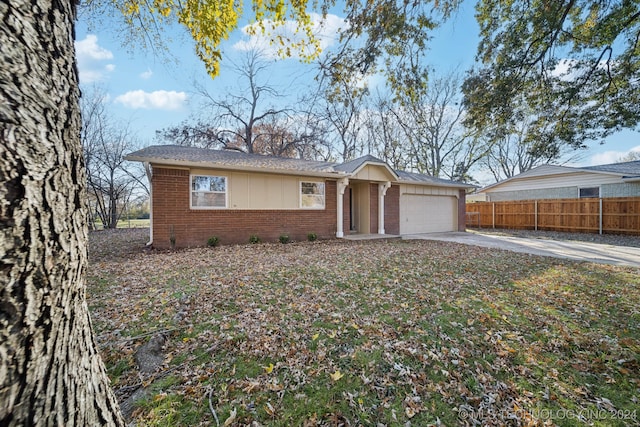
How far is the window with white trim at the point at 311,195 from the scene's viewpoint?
1174cm

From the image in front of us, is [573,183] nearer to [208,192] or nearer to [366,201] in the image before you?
[366,201]

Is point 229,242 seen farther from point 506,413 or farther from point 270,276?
point 506,413

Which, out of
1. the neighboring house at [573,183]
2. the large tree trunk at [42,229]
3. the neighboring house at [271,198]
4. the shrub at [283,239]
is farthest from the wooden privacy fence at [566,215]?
the large tree trunk at [42,229]

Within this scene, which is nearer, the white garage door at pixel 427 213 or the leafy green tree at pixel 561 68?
the leafy green tree at pixel 561 68

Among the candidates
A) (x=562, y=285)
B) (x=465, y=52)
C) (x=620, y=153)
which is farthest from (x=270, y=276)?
(x=620, y=153)

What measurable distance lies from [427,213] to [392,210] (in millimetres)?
2892

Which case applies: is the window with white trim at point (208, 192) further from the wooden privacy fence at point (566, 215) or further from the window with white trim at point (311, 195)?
the wooden privacy fence at point (566, 215)

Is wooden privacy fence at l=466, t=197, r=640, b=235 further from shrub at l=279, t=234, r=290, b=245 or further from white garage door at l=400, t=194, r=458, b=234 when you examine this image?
shrub at l=279, t=234, r=290, b=245

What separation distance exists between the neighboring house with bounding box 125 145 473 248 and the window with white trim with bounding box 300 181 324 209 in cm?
5

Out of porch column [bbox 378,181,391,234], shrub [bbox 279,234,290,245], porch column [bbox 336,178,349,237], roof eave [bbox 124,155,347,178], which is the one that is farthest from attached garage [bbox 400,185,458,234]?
shrub [bbox 279,234,290,245]

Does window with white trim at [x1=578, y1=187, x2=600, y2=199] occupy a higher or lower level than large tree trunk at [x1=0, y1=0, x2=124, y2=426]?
higher

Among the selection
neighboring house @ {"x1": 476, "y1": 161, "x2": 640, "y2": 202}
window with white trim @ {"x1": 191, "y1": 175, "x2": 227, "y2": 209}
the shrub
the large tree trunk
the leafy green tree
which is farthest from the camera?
neighboring house @ {"x1": 476, "y1": 161, "x2": 640, "y2": 202}

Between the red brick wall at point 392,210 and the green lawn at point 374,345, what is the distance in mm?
7624

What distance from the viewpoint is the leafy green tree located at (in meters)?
6.05
